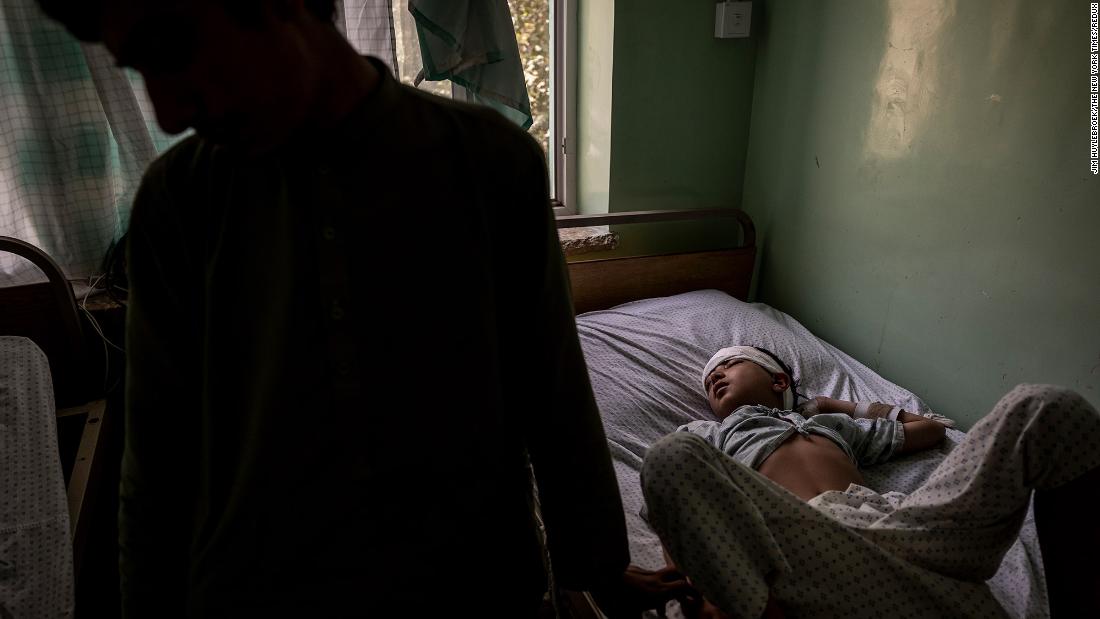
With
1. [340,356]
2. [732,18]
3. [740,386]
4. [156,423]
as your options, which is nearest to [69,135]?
[156,423]

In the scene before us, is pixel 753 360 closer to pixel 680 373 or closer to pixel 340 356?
pixel 680 373

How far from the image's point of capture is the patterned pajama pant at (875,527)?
979mm

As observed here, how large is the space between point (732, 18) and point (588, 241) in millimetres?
969

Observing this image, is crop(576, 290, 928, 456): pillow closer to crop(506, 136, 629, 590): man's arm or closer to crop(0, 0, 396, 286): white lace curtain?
crop(506, 136, 629, 590): man's arm

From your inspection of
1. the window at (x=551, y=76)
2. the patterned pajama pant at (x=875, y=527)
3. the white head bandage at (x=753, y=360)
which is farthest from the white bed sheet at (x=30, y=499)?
the white head bandage at (x=753, y=360)

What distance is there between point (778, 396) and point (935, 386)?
54 centimetres

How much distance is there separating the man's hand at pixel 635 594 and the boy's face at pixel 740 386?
3.12 ft

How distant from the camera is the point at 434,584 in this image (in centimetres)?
75

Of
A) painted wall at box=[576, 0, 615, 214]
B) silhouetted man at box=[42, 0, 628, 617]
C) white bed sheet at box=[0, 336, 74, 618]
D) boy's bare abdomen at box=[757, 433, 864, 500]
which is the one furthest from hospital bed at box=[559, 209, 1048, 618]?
white bed sheet at box=[0, 336, 74, 618]

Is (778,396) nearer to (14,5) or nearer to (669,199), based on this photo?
(669,199)

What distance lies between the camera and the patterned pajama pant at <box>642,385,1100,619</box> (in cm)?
98

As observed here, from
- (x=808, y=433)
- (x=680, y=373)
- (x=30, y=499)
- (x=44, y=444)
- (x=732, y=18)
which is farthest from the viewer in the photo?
(x=732, y=18)

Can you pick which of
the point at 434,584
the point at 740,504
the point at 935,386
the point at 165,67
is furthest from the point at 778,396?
the point at 165,67

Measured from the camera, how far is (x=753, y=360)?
1953mm
